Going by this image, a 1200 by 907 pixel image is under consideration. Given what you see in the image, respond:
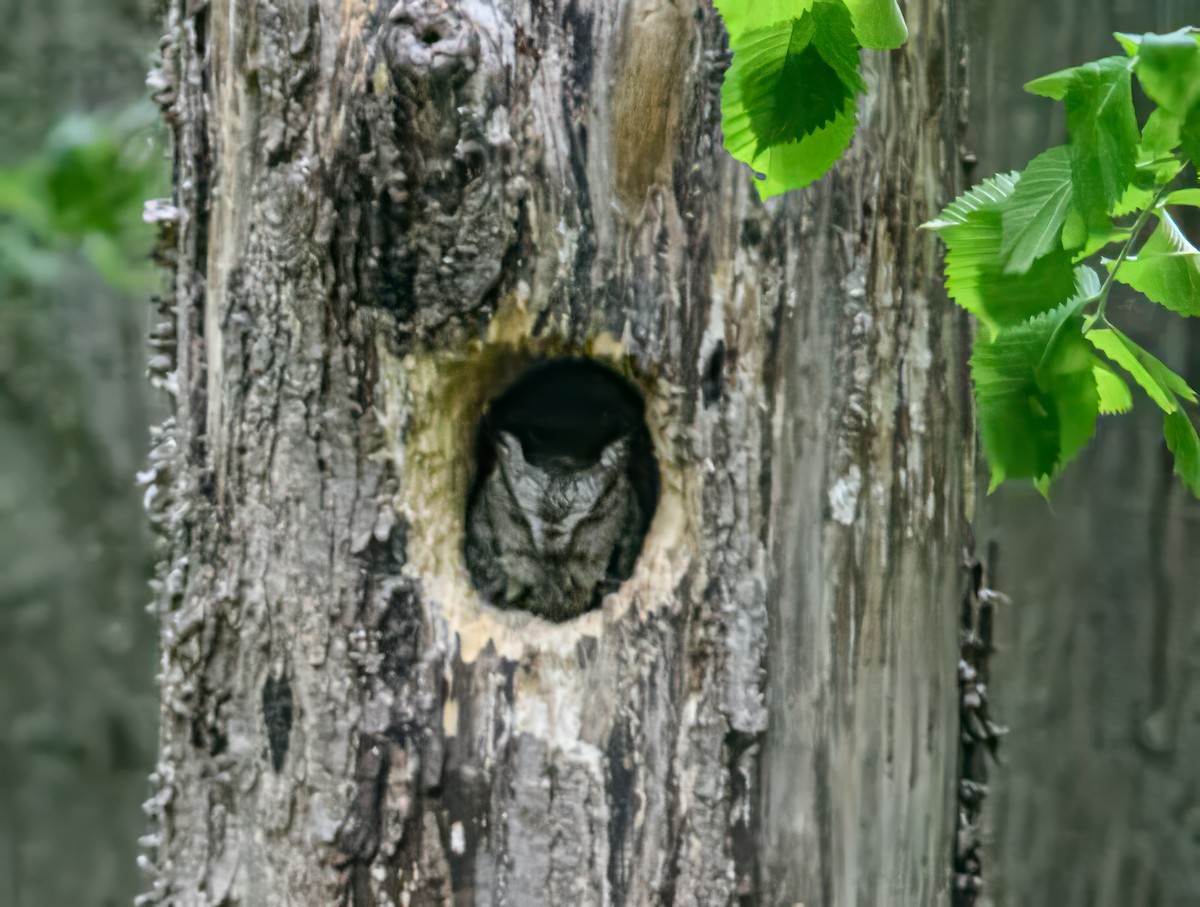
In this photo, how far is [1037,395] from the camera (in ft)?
1.87

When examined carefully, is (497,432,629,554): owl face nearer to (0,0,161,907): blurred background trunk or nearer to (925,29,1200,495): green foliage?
(925,29,1200,495): green foliage

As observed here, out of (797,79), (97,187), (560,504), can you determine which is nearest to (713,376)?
(560,504)

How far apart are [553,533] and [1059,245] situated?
612mm

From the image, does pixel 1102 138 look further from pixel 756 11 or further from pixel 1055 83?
pixel 756 11

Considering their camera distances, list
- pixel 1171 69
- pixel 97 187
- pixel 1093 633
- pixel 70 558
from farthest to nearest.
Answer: pixel 70 558 < pixel 97 187 < pixel 1093 633 < pixel 1171 69

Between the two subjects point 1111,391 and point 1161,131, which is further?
point 1111,391

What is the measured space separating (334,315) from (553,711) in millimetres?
410

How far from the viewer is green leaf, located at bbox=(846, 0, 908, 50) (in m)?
0.58

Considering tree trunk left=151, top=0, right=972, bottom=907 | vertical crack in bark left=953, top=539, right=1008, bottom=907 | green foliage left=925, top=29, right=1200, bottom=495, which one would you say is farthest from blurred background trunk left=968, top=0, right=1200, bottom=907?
green foliage left=925, top=29, right=1200, bottom=495

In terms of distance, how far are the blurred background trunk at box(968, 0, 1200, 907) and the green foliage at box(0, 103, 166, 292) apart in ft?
5.95

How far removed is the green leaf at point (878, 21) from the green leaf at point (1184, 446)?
0.28 m

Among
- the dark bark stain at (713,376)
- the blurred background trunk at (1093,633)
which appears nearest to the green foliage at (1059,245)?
the dark bark stain at (713,376)

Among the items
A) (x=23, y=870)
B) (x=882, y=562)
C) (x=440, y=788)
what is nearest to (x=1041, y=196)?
(x=882, y=562)

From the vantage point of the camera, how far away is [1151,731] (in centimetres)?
188
